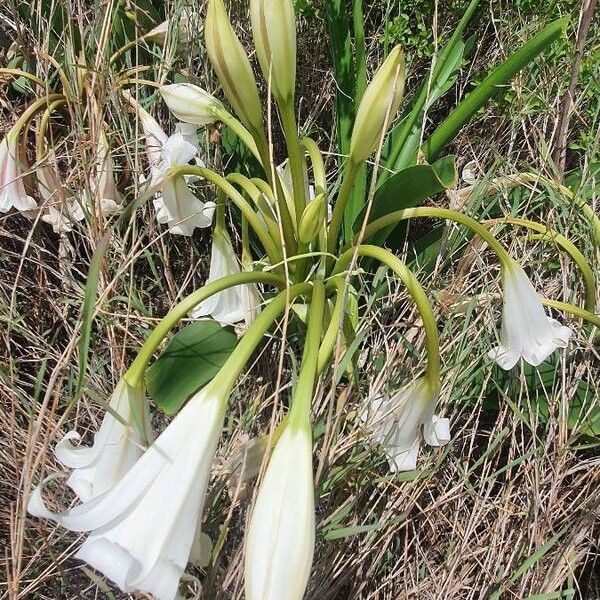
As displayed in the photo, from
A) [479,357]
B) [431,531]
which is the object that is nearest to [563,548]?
[431,531]

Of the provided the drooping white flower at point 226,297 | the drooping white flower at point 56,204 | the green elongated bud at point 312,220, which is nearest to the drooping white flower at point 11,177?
the drooping white flower at point 56,204

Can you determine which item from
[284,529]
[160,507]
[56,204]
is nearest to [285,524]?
[284,529]

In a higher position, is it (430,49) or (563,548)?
(430,49)

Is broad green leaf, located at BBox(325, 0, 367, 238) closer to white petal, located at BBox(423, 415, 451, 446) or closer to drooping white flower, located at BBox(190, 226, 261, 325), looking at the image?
drooping white flower, located at BBox(190, 226, 261, 325)

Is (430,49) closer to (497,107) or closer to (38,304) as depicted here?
(497,107)

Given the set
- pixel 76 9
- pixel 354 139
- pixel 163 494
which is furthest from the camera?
pixel 76 9

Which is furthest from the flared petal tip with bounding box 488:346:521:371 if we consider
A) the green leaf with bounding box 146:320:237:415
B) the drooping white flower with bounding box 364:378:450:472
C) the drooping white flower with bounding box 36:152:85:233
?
the drooping white flower with bounding box 36:152:85:233

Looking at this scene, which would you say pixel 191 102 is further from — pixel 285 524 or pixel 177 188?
pixel 285 524
